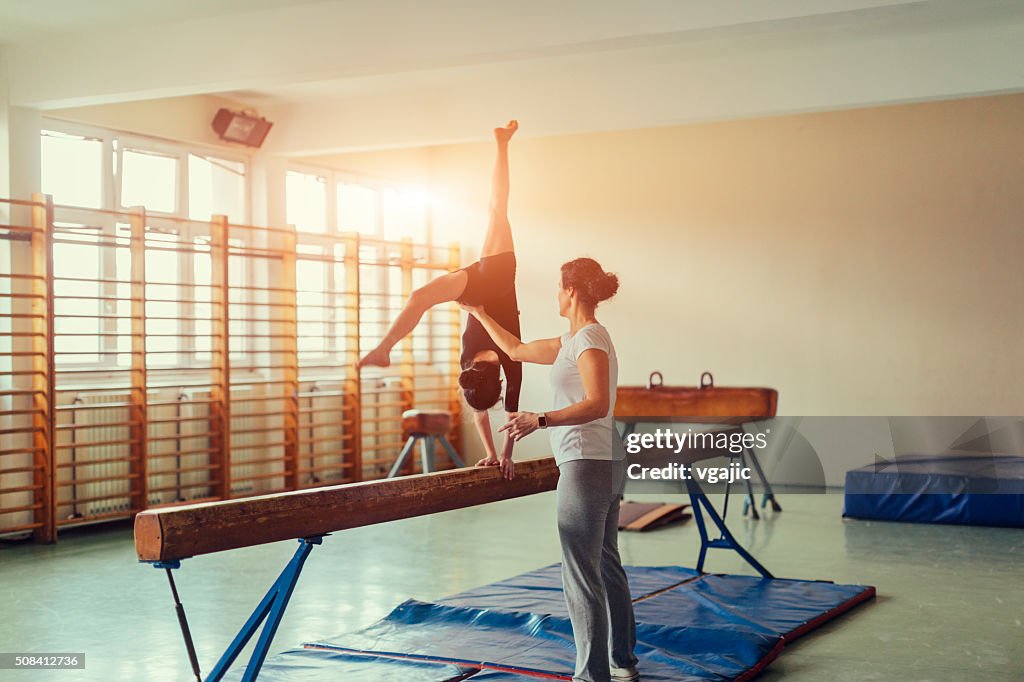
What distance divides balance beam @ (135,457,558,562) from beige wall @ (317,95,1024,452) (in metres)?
4.61

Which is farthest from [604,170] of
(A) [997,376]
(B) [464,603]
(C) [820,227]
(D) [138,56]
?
(B) [464,603]

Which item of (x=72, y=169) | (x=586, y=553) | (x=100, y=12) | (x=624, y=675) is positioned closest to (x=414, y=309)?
(x=586, y=553)

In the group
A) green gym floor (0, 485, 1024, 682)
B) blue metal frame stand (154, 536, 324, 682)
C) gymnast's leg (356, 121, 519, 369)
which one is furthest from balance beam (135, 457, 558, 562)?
green gym floor (0, 485, 1024, 682)

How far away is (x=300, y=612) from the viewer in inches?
208

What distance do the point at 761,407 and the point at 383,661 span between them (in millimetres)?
4885

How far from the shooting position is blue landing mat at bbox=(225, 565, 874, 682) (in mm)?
4172

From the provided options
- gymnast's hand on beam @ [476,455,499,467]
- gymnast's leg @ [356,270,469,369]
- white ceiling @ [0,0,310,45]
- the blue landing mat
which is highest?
white ceiling @ [0,0,310,45]

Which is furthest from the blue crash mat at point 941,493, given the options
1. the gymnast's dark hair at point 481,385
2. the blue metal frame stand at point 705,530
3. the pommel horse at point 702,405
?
the gymnast's dark hair at point 481,385

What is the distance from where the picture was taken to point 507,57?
5902mm

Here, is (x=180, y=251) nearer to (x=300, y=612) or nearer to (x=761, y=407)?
(x=300, y=612)

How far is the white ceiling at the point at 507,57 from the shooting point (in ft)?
18.6

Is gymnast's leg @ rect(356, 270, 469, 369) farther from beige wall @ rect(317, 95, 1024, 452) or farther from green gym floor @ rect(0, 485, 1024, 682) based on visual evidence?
beige wall @ rect(317, 95, 1024, 452)

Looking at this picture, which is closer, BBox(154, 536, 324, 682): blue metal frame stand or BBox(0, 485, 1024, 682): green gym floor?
BBox(154, 536, 324, 682): blue metal frame stand

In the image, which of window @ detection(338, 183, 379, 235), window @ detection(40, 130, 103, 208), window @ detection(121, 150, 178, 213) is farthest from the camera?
window @ detection(338, 183, 379, 235)
